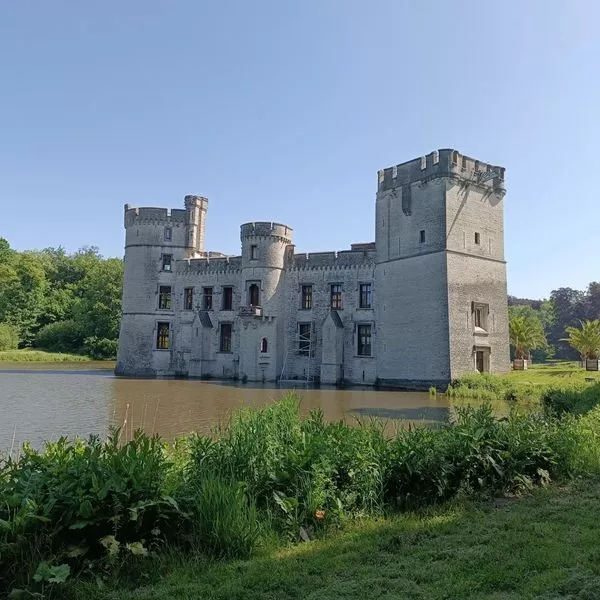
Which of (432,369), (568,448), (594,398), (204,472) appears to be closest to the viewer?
(204,472)

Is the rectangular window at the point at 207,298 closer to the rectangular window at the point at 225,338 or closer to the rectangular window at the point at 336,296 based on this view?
the rectangular window at the point at 225,338

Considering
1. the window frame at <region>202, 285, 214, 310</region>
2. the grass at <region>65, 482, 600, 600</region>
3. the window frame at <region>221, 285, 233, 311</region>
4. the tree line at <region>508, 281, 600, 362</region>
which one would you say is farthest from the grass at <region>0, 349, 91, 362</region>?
the grass at <region>65, 482, 600, 600</region>

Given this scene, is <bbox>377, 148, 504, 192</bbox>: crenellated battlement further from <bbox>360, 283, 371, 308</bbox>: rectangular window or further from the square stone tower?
<bbox>360, 283, 371, 308</bbox>: rectangular window

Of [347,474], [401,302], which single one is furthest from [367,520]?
[401,302]

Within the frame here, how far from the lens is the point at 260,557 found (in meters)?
4.27

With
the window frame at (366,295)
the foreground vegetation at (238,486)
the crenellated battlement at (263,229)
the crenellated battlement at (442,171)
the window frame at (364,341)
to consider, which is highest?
the crenellated battlement at (442,171)

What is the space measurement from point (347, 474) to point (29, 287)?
5932 cm

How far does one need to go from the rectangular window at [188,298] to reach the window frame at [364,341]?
11.3m

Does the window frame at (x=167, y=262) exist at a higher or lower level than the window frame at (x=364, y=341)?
higher

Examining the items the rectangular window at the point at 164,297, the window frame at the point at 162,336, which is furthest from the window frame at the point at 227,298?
the window frame at the point at 162,336

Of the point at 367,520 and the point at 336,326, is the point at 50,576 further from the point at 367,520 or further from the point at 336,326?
the point at 336,326

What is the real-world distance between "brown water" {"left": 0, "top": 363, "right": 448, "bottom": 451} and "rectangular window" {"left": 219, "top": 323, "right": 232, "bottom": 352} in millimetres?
7006

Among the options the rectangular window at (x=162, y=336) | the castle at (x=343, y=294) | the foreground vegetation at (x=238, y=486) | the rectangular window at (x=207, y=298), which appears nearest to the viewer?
the foreground vegetation at (x=238, y=486)

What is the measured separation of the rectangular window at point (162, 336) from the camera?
34188 millimetres
